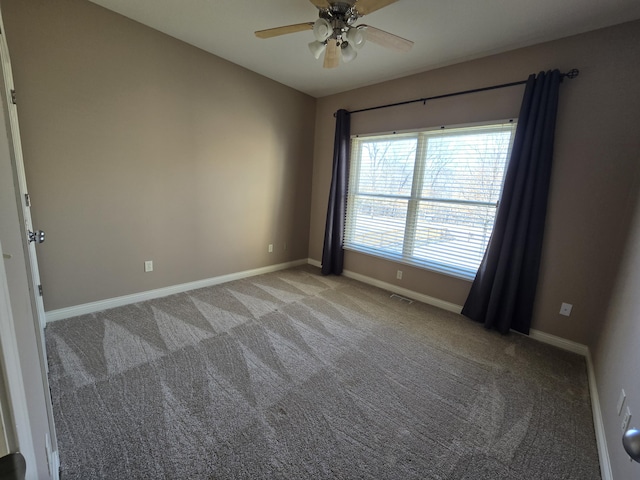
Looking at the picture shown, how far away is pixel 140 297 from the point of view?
2.83 m

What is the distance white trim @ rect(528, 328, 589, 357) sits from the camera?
2357 millimetres

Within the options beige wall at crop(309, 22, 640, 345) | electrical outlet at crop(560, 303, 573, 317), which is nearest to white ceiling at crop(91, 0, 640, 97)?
beige wall at crop(309, 22, 640, 345)

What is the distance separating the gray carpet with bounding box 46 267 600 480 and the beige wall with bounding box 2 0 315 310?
603 mm

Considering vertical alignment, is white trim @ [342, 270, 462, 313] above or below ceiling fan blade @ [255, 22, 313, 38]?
below

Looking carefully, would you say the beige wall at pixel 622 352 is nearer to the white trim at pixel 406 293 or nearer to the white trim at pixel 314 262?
the white trim at pixel 406 293

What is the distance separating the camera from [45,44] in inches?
81.6

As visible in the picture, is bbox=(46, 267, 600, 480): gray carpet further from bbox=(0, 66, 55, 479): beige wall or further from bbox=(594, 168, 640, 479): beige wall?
bbox=(0, 66, 55, 479): beige wall

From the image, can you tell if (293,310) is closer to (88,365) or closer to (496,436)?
(88,365)

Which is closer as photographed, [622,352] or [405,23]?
[622,352]

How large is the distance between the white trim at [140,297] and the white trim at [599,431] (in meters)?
3.44

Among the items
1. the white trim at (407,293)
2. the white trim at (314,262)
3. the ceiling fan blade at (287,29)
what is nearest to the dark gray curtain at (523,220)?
the white trim at (407,293)

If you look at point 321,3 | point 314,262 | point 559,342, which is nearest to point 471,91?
point 321,3

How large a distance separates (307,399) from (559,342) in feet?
7.72

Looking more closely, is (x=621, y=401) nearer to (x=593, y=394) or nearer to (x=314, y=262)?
(x=593, y=394)
